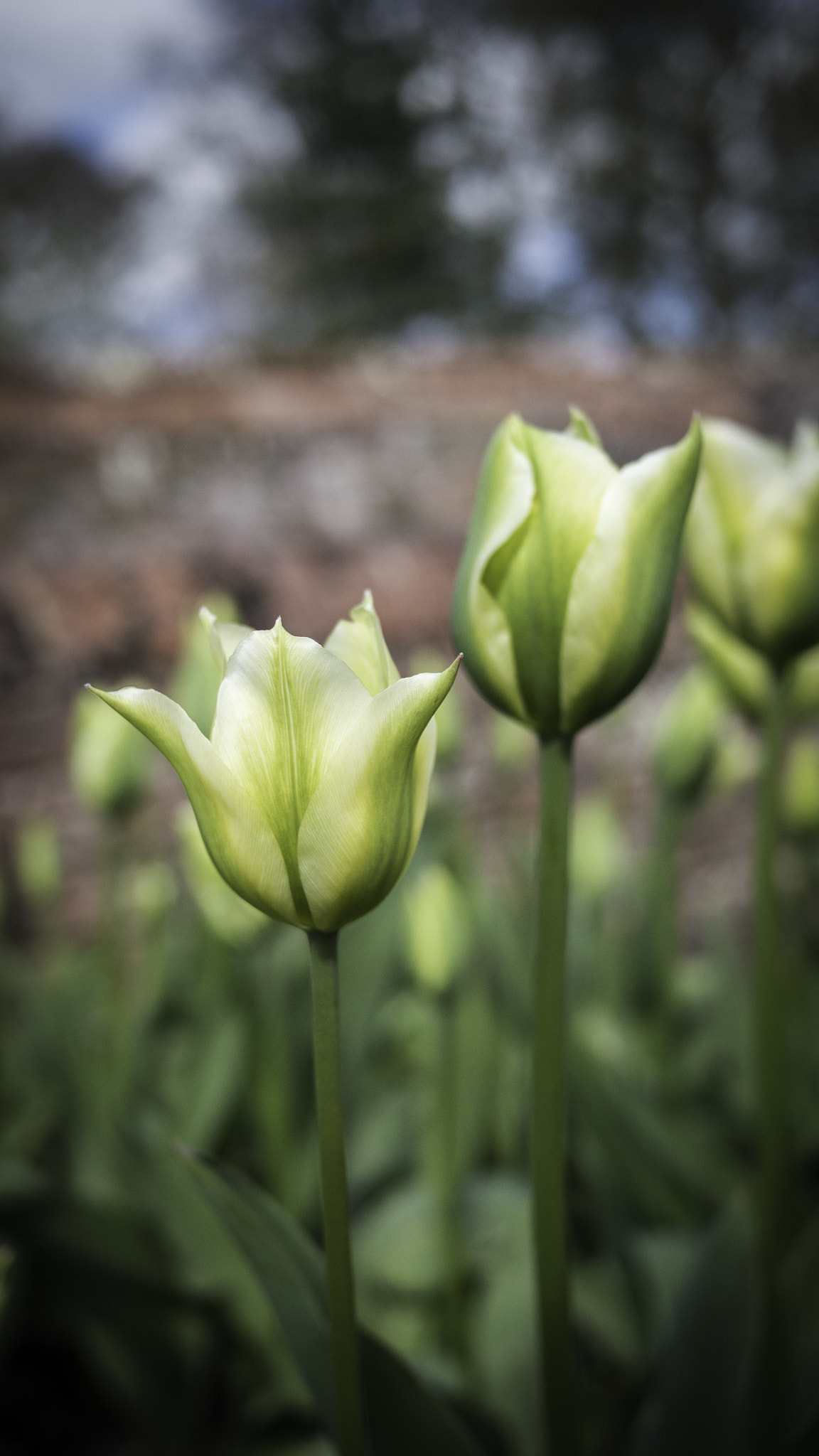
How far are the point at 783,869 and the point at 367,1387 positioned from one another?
123 cm

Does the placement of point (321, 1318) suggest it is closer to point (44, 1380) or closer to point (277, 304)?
point (44, 1380)

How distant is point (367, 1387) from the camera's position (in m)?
0.41

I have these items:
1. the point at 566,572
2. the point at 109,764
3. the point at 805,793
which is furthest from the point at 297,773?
the point at 805,793

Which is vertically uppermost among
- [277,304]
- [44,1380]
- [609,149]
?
[609,149]

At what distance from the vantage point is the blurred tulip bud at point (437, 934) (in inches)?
27.0

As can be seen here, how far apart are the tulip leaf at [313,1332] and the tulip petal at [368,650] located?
7.9 inches

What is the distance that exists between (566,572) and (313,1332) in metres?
0.31

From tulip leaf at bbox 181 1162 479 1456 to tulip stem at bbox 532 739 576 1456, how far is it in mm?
68

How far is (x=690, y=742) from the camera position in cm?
88

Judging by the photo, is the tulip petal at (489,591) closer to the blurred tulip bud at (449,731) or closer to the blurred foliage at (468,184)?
the blurred tulip bud at (449,731)

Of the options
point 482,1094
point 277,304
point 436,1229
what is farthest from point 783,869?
point 277,304

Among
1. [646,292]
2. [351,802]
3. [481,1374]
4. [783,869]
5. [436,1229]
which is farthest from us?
[646,292]

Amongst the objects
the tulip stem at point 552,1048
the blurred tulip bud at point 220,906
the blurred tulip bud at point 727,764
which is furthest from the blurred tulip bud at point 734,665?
the blurred tulip bud at point 220,906

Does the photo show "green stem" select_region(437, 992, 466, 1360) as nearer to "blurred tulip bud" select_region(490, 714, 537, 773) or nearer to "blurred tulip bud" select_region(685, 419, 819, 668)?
"blurred tulip bud" select_region(685, 419, 819, 668)
